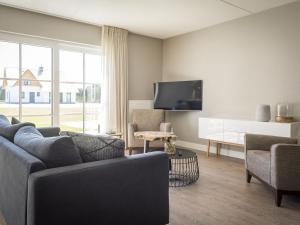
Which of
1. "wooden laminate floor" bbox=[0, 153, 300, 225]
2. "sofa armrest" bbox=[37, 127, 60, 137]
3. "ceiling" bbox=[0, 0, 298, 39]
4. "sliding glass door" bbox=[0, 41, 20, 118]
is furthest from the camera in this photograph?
"sliding glass door" bbox=[0, 41, 20, 118]

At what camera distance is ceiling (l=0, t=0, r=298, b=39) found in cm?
376

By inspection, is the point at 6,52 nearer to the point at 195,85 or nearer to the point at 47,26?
the point at 47,26

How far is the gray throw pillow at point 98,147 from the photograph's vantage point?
1.79m

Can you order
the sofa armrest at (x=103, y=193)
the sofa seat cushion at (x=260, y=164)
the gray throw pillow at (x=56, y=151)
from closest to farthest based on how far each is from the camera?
the sofa armrest at (x=103, y=193) → the gray throw pillow at (x=56, y=151) → the sofa seat cushion at (x=260, y=164)

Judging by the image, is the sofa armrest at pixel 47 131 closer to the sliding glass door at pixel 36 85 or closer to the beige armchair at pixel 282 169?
the sliding glass door at pixel 36 85

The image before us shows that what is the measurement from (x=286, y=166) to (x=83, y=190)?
2.02 meters

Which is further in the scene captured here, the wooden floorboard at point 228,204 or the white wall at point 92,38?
the white wall at point 92,38

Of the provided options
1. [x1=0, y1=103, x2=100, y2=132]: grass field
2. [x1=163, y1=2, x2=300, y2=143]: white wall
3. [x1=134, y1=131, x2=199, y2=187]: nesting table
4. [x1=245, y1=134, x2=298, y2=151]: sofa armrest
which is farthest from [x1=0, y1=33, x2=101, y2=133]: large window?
[x1=245, y1=134, x2=298, y2=151]: sofa armrest

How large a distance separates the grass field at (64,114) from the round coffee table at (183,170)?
2086 mm

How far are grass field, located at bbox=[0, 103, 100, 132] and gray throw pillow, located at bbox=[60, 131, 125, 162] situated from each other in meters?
2.91

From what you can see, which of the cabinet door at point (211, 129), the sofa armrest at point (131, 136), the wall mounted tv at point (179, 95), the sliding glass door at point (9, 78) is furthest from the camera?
the wall mounted tv at point (179, 95)

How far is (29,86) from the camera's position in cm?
432

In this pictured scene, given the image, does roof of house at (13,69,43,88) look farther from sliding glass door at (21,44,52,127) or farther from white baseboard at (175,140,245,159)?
white baseboard at (175,140,245,159)

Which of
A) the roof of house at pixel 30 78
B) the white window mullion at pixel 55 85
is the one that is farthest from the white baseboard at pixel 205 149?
the roof of house at pixel 30 78
